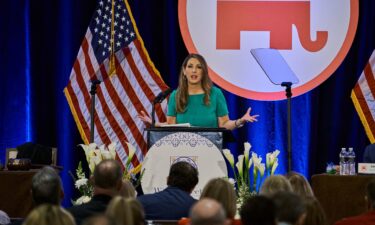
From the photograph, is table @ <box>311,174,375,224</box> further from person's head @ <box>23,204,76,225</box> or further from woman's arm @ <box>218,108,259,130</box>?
person's head @ <box>23,204,76,225</box>

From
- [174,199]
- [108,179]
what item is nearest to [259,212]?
[108,179]

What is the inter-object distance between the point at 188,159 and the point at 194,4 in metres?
3.01

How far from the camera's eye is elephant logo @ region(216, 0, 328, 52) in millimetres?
9188

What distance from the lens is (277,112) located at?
943 cm

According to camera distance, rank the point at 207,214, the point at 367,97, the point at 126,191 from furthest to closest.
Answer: the point at 367,97, the point at 126,191, the point at 207,214

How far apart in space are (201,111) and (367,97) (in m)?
2.38

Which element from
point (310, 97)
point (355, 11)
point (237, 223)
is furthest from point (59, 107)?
point (237, 223)

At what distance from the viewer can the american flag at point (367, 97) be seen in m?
8.96

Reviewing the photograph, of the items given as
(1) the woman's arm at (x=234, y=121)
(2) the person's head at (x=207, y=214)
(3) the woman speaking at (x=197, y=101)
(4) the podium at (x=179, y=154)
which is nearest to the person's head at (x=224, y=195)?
(2) the person's head at (x=207, y=214)

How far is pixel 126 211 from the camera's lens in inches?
138

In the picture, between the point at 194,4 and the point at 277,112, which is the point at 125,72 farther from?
the point at 277,112

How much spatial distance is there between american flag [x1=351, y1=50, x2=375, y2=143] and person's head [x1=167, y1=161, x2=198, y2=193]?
387cm

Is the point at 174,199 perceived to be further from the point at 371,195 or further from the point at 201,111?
the point at 201,111

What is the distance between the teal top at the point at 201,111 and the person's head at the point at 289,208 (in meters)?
3.50
